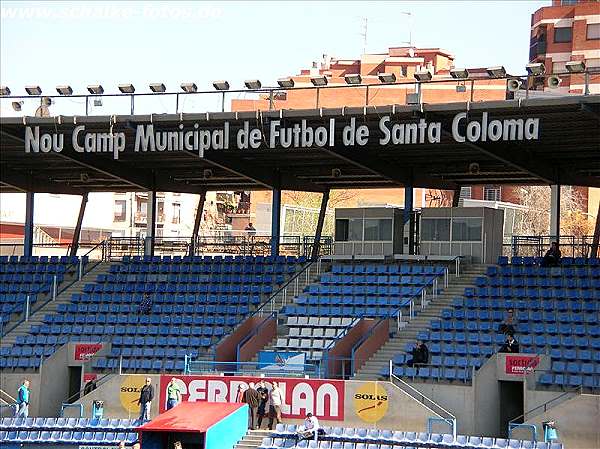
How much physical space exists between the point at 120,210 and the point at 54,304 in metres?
47.6

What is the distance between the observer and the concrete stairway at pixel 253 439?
29.4 meters

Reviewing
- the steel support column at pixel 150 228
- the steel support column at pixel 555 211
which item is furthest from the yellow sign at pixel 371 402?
the steel support column at pixel 150 228

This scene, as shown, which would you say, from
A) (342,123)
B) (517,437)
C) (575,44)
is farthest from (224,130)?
(575,44)

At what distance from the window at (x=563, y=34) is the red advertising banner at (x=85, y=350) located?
61.3 m

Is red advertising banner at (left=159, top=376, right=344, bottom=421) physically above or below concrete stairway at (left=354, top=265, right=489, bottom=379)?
below

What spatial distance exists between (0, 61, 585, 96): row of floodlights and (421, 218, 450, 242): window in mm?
6172

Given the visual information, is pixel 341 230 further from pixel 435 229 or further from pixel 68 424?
pixel 68 424

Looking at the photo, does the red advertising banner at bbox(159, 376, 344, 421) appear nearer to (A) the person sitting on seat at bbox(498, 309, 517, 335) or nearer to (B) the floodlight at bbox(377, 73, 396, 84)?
(A) the person sitting on seat at bbox(498, 309, 517, 335)

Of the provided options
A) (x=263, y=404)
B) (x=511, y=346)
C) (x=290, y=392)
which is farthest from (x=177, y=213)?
(x=511, y=346)

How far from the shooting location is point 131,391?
112 ft

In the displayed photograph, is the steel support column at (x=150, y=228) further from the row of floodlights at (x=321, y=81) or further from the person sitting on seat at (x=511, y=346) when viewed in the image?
the person sitting on seat at (x=511, y=346)

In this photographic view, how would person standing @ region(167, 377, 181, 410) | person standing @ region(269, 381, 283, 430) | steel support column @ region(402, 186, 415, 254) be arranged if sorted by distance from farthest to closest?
steel support column @ region(402, 186, 415, 254) < person standing @ region(167, 377, 181, 410) < person standing @ region(269, 381, 283, 430)

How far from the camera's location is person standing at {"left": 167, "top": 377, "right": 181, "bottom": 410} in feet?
104


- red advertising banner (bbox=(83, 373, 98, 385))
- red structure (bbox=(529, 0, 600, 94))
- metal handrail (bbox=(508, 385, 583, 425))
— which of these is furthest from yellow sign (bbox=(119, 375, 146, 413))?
red structure (bbox=(529, 0, 600, 94))
